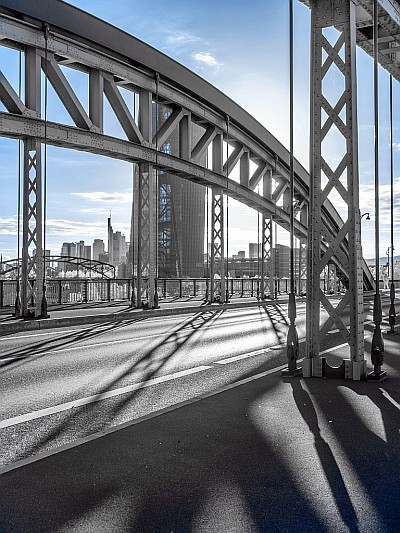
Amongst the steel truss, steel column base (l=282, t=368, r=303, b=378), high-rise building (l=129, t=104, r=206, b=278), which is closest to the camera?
steel column base (l=282, t=368, r=303, b=378)

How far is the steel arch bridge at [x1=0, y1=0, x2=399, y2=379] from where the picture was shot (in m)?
7.96

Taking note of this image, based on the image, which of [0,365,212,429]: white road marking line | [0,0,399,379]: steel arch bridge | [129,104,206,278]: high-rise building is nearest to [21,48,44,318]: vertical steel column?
[0,0,399,379]: steel arch bridge

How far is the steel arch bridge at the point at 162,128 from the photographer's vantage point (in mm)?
7957

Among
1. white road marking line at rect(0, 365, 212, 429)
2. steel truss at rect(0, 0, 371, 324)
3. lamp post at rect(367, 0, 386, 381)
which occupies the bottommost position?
white road marking line at rect(0, 365, 212, 429)

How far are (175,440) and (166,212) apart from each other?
11195 cm

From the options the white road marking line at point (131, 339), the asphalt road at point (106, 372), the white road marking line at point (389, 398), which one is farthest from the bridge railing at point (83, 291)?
the white road marking line at point (389, 398)

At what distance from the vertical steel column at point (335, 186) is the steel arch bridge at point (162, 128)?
14 millimetres

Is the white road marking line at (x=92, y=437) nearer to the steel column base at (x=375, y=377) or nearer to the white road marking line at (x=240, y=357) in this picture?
the steel column base at (x=375, y=377)

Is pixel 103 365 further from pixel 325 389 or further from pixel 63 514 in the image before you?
pixel 63 514

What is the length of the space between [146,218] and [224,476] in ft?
65.4

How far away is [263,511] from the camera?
3.48 m

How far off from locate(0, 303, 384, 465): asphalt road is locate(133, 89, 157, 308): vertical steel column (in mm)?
7206

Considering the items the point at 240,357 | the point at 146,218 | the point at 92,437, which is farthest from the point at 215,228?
the point at 92,437

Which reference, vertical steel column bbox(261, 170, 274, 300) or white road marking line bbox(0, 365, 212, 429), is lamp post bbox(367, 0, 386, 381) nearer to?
white road marking line bbox(0, 365, 212, 429)
